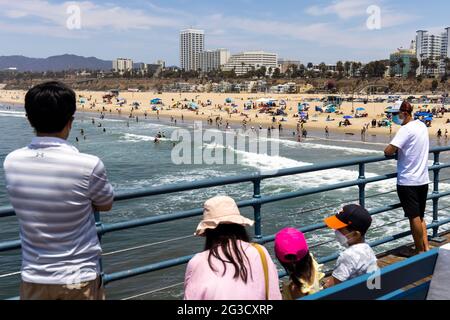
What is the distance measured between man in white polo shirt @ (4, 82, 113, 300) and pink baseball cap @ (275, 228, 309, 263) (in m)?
1.12

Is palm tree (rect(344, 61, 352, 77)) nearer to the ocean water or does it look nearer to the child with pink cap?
the ocean water

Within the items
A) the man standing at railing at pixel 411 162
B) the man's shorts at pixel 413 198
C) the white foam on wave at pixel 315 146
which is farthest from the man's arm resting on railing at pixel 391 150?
the white foam on wave at pixel 315 146

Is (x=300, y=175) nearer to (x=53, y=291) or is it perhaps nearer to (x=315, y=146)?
(x=315, y=146)

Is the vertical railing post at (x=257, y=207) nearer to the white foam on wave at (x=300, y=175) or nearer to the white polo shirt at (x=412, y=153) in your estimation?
the white polo shirt at (x=412, y=153)

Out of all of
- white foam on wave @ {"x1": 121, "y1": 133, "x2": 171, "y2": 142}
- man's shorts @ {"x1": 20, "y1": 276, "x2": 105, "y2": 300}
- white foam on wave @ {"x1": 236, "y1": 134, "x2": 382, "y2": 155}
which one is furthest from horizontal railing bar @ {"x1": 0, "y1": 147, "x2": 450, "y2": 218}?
white foam on wave @ {"x1": 121, "y1": 133, "x2": 171, "y2": 142}

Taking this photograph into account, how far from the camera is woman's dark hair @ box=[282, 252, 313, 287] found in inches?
117

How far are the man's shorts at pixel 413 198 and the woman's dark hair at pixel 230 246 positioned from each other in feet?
10.3

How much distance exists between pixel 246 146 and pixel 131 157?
12.5 metres

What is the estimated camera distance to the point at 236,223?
2.32 metres

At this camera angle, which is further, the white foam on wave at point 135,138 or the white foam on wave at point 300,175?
the white foam on wave at point 135,138

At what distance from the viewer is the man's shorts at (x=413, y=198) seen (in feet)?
16.2

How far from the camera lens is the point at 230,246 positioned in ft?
7.46
